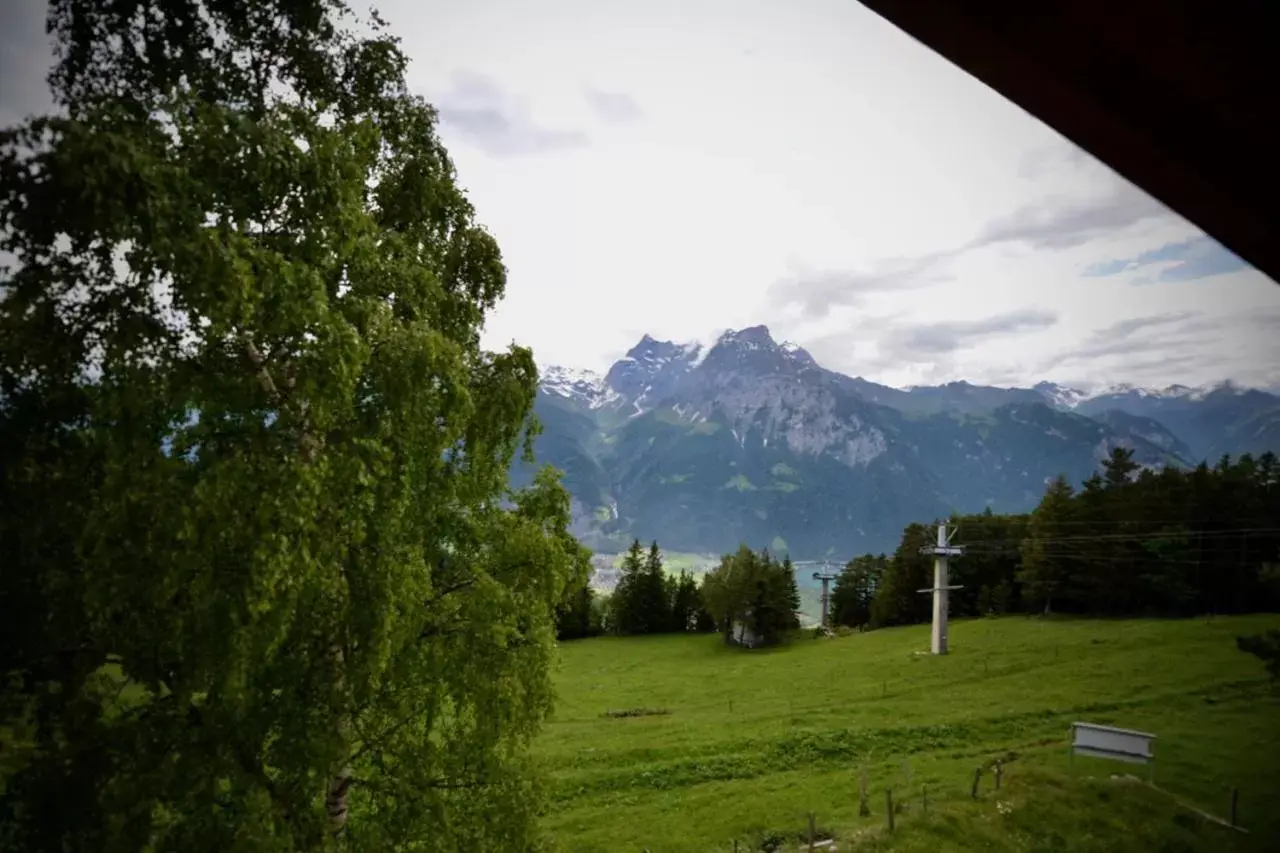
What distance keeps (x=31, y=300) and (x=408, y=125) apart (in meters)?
6.08

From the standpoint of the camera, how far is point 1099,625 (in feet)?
204

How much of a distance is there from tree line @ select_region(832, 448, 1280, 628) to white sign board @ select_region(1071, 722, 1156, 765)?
158 feet

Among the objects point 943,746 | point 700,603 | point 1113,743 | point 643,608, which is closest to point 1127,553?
point 943,746

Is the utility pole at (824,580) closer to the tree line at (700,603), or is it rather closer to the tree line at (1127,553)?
the tree line at (700,603)

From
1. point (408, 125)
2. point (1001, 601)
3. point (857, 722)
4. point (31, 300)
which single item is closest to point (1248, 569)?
point (1001, 601)

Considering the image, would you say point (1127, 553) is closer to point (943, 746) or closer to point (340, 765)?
point (943, 746)

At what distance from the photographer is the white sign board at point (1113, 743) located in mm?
25250

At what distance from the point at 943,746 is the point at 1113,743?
812cm

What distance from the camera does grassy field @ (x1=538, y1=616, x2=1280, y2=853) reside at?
22.0 m

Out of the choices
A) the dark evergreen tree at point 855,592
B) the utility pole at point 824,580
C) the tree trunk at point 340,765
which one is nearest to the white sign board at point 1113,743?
the tree trunk at point 340,765

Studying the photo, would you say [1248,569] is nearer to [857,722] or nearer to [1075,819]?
[857,722]

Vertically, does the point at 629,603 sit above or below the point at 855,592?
below

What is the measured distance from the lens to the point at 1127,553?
222ft

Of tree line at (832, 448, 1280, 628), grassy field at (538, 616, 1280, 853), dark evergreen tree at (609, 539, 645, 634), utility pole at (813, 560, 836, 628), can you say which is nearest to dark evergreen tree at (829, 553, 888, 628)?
utility pole at (813, 560, 836, 628)
